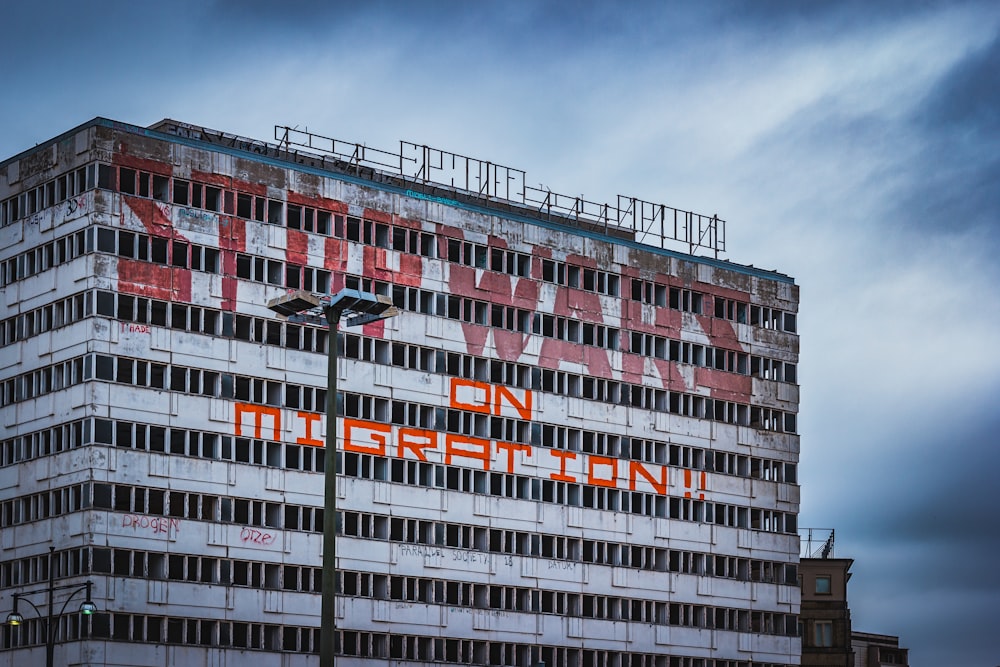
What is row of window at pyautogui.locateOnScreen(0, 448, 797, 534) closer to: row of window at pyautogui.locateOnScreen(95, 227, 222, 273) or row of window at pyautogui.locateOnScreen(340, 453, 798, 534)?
row of window at pyautogui.locateOnScreen(340, 453, 798, 534)

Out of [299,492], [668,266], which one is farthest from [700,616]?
[299,492]

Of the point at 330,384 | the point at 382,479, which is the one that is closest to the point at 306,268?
the point at 382,479

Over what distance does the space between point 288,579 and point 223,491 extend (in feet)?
21.5

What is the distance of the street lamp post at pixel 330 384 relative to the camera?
64.3 meters

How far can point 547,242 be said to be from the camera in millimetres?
134500

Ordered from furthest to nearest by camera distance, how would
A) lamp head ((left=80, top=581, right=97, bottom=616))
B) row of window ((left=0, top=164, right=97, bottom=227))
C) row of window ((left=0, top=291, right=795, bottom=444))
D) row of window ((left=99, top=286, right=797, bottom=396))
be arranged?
1. row of window ((left=99, top=286, right=797, bottom=396))
2. row of window ((left=0, top=164, right=97, bottom=227))
3. row of window ((left=0, top=291, right=795, bottom=444))
4. lamp head ((left=80, top=581, right=97, bottom=616))

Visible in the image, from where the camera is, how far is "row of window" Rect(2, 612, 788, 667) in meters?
112

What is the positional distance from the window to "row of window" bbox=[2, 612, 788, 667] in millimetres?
30257

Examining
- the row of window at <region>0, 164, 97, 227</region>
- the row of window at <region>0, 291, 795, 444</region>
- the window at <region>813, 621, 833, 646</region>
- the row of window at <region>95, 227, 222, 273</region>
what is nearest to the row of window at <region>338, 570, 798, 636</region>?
the row of window at <region>0, 291, 795, 444</region>

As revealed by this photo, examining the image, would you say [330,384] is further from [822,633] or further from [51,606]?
[822,633]

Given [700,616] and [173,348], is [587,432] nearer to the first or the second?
[700,616]

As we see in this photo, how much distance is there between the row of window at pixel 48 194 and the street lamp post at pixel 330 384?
45.2 metres

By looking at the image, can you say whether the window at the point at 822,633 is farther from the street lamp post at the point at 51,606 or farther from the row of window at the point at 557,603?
the street lamp post at the point at 51,606

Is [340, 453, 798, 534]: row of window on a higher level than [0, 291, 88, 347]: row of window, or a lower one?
lower
